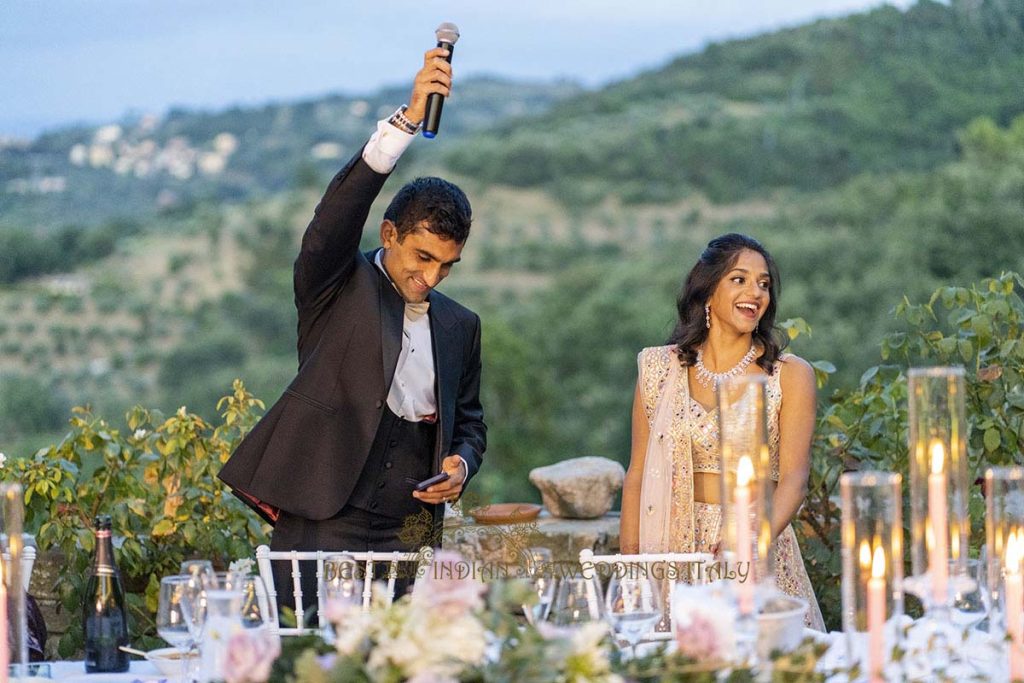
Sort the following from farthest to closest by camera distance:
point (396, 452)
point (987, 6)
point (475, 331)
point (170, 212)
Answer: point (170, 212)
point (987, 6)
point (475, 331)
point (396, 452)

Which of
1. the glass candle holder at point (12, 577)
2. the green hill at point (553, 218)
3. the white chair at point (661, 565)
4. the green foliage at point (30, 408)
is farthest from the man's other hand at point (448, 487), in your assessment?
the green foliage at point (30, 408)

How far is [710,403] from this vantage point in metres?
3.38

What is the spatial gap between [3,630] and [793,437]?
1990 millimetres

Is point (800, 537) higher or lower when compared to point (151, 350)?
lower

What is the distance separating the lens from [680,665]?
1.69m

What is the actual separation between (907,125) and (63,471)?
10645mm

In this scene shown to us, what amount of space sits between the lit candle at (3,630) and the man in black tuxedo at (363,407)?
1105 millimetres

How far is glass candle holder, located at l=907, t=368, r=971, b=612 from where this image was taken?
1.84m

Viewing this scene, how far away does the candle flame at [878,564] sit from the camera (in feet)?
5.53

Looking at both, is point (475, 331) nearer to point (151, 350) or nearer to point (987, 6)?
point (987, 6)

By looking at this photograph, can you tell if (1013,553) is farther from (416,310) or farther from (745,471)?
(416,310)

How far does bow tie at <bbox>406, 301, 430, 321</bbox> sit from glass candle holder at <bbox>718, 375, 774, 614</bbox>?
4.65 feet

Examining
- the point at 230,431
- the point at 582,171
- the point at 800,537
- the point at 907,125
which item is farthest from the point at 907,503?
the point at 582,171

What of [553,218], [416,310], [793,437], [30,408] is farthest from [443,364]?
[553,218]
